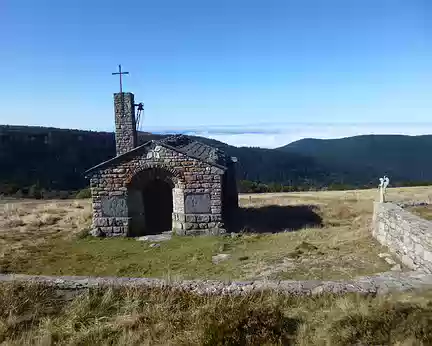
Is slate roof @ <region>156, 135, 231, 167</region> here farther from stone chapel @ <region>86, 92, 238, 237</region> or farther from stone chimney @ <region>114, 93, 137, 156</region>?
stone chimney @ <region>114, 93, 137, 156</region>

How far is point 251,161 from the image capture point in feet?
233

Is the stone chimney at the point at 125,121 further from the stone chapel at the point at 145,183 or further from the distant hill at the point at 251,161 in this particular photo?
the distant hill at the point at 251,161

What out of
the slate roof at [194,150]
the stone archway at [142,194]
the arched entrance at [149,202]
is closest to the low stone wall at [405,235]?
the slate roof at [194,150]

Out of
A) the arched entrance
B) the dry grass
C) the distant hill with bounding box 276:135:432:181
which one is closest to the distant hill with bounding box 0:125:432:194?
the distant hill with bounding box 276:135:432:181

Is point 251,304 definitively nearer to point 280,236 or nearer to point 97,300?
point 97,300

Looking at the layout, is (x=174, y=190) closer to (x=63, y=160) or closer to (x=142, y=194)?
(x=142, y=194)

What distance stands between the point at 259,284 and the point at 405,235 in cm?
472

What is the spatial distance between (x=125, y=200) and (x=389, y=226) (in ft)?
30.8

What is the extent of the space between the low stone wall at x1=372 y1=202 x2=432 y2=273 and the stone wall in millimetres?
5692

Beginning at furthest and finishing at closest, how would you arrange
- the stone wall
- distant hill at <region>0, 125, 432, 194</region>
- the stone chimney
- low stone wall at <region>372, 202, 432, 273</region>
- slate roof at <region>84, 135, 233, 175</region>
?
1. distant hill at <region>0, 125, 432, 194</region>
2. the stone chimney
3. slate roof at <region>84, 135, 233, 175</region>
4. the stone wall
5. low stone wall at <region>372, 202, 432, 273</region>

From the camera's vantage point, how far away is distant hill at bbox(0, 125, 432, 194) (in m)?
48.8

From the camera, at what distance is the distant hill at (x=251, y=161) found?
48.8 meters

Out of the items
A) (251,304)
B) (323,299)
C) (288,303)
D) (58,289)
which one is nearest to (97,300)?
(58,289)

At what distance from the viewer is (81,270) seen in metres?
11.1
